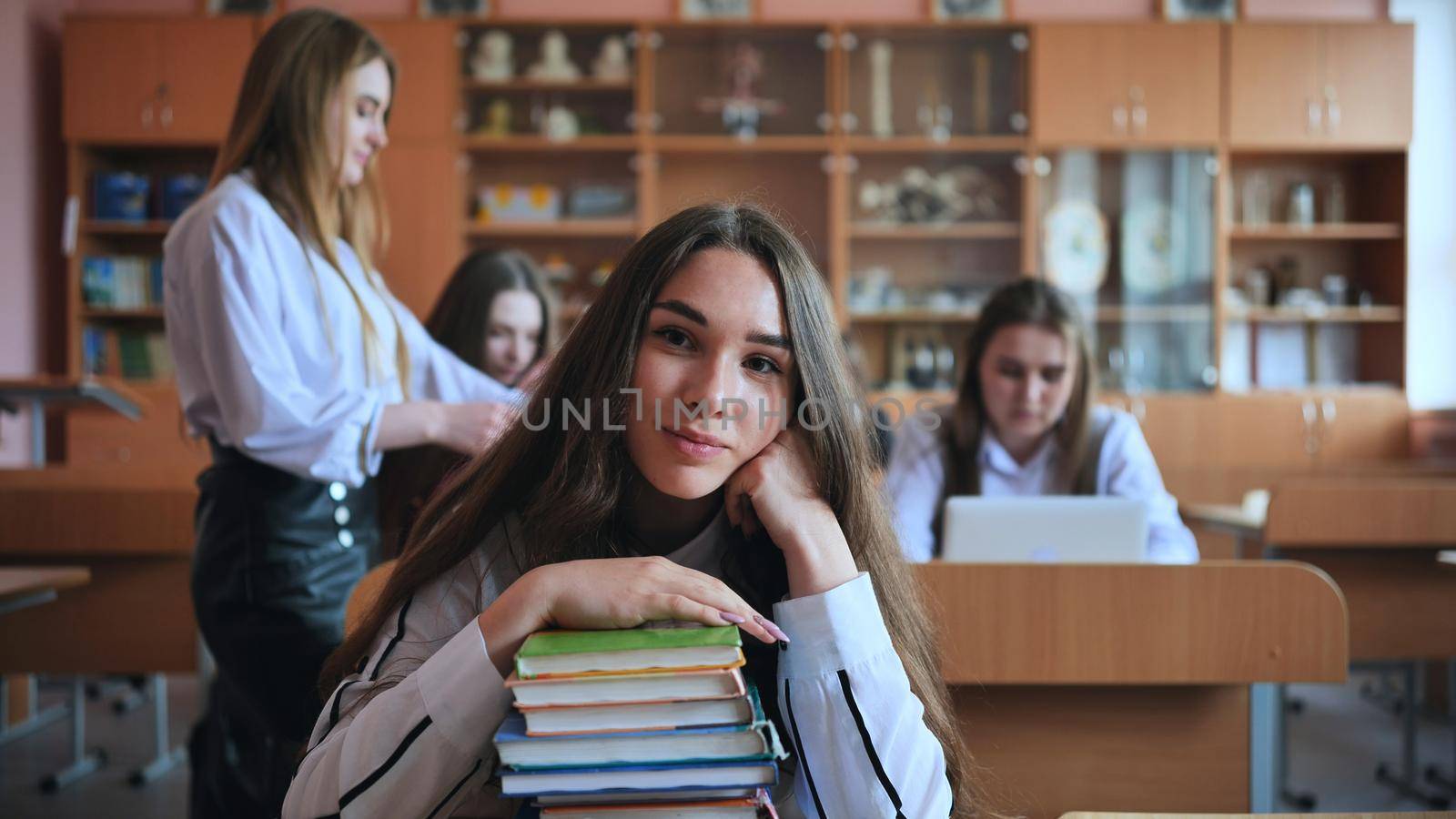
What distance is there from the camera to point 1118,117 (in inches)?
201

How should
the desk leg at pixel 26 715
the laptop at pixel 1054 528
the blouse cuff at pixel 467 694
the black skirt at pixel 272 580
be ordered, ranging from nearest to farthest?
the blouse cuff at pixel 467 694
the black skirt at pixel 272 580
the laptop at pixel 1054 528
the desk leg at pixel 26 715

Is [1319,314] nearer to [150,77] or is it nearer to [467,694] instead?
[467,694]

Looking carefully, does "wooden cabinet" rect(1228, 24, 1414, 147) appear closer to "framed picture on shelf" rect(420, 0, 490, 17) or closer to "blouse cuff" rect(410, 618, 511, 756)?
"framed picture on shelf" rect(420, 0, 490, 17)

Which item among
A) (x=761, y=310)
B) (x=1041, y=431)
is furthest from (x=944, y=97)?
(x=761, y=310)

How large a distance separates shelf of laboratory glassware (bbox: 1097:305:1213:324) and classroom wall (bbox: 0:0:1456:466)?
99 centimetres

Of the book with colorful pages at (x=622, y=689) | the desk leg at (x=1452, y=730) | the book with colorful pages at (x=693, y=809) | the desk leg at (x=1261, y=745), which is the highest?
the book with colorful pages at (x=622, y=689)

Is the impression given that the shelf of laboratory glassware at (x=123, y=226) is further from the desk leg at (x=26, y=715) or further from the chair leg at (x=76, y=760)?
the chair leg at (x=76, y=760)

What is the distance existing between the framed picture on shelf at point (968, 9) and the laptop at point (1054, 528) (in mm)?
4043

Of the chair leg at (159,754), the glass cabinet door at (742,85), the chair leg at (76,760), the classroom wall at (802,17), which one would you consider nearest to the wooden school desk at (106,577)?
the chair leg at (76,760)

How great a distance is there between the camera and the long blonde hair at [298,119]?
1.44m

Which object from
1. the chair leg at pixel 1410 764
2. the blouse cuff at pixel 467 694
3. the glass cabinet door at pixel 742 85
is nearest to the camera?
the blouse cuff at pixel 467 694

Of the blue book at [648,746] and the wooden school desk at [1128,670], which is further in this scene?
the wooden school desk at [1128,670]

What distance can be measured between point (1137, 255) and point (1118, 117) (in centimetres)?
64

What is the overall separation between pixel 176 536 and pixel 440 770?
2.11 meters
